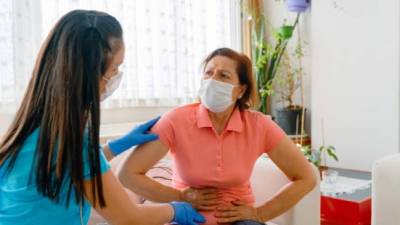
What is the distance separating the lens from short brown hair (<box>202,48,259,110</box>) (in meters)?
1.60

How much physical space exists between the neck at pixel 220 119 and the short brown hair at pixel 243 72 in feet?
0.24

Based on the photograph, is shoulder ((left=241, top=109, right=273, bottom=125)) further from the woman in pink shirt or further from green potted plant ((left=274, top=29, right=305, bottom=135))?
green potted plant ((left=274, top=29, right=305, bottom=135))

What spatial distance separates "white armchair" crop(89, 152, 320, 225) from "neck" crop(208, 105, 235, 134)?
259mm

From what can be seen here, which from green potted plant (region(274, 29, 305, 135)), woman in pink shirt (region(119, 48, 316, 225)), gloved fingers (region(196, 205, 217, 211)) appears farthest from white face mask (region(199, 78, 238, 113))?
green potted plant (region(274, 29, 305, 135))

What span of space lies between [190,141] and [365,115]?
1.80 metres

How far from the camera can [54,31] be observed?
0.96m

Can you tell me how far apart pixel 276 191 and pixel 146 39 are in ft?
5.09

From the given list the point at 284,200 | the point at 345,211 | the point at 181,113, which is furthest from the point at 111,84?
the point at 345,211

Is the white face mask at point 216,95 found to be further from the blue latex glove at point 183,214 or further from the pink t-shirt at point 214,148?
the blue latex glove at point 183,214

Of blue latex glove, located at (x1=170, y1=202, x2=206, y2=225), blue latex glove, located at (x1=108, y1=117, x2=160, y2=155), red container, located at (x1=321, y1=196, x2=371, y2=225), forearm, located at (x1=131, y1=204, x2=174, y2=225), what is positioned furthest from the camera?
red container, located at (x1=321, y1=196, x2=371, y2=225)

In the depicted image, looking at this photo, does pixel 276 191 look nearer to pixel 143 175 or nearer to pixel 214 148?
pixel 214 148

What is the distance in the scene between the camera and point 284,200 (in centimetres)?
150

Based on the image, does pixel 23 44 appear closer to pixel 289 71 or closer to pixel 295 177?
pixel 295 177

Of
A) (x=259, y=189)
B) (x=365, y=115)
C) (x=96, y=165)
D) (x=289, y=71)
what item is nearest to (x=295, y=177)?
(x=259, y=189)
